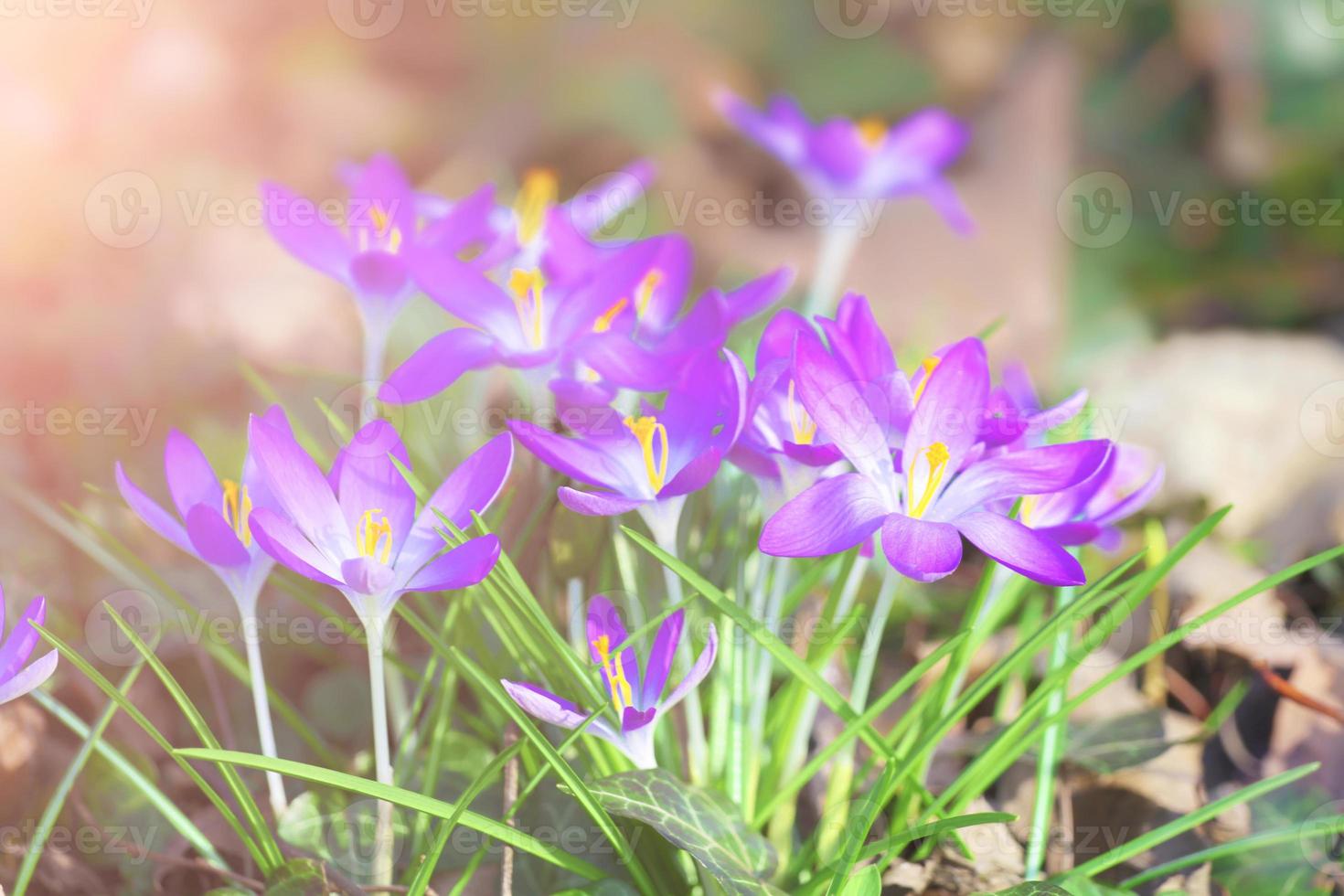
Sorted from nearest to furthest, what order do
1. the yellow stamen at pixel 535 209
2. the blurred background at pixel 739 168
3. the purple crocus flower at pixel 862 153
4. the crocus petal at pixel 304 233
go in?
the crocus petal at pixel 304 233 → the yellow stamen at pixel 535 209 → the purple crocus flower at pixel 862 153 → the blurred background at pixel 739 168

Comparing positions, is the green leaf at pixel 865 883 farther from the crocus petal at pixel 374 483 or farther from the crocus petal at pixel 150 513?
the crocus petal at pixel 150 513

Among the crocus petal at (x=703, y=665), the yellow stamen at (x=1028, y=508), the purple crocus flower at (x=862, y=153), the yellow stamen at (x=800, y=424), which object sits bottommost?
the crocus petal at (x=703, y=665)

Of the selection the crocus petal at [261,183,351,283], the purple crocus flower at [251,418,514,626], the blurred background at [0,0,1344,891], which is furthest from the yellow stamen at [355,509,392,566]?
the blurred background at [0,0,1344,891]

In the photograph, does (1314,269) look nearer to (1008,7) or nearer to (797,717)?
(1008,7)

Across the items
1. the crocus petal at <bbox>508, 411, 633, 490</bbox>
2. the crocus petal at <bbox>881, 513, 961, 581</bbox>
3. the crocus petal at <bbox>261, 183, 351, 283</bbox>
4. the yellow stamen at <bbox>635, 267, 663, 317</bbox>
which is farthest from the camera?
the yellow stamen at <bbox>635, 267, 663, 317</bbox>

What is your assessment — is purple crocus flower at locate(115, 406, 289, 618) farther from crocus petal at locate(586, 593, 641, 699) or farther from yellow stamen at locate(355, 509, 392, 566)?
crocus petal at locate(586, 593, 641, 699)

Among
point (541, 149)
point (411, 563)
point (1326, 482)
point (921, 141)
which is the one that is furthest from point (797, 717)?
point (541, 149)

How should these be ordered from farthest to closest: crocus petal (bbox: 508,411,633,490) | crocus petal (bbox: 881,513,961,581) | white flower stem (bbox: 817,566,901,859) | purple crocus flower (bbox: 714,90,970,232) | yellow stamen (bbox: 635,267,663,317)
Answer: purple crocus flower (bbox: 714,90,970,232), yellow stamen (bbox: 635,267,663,317), white flower stem (bbox: 817,566,901,859), crocus petal (bbox: 508,411,633,490), crocus petal (bbox: 881,513,961,581)

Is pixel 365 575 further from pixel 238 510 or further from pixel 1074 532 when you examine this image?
pixel 1074 532

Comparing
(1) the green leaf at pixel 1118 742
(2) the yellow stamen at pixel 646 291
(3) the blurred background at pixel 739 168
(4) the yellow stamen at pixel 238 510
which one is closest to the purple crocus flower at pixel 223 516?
(4) the yellow stamen at pixel 238 510
